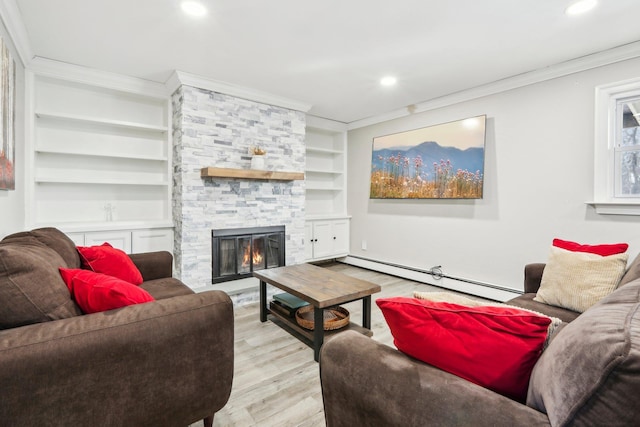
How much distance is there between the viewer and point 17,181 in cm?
260

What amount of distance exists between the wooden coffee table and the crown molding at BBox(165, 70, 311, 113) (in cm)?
209

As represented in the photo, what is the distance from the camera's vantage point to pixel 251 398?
6.00 feet

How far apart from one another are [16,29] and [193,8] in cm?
136

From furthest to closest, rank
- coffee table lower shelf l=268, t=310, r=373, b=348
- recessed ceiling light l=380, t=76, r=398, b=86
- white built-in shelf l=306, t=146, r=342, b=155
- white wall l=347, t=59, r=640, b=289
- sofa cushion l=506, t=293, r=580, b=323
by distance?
white built-in shelf l=306, t=146, r=342, b=155
recessed ceiling light l=380, t=76, r=398, b=86
white wall l=347, t=59, r=640, b=289
coffee table lower shelf l=268, t=310, r=373, b=348
sofa cushion l=506, t=293, r=580, b=323

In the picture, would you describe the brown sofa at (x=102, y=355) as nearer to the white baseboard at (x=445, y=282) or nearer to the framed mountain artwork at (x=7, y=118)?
the framed mountain artwork at (x=7, y=118)

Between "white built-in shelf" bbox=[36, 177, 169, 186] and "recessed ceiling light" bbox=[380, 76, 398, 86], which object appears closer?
"white built-in shelf" bbox=[36, 177, 169, 186]

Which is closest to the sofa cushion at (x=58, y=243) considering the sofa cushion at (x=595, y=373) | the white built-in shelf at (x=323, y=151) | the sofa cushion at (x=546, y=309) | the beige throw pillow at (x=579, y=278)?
the sofa cushion at (x=595, y=373)

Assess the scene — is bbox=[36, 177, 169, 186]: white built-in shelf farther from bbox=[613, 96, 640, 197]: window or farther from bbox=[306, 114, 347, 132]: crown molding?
bbox=[613, 96, 640, 197]: window

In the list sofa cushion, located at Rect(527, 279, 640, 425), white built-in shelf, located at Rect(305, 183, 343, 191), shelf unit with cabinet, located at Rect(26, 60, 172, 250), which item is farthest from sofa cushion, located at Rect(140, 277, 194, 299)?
white built-in shelf, located at Rect(305, 183, 343, 191)

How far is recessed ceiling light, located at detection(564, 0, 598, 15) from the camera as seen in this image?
206 cm

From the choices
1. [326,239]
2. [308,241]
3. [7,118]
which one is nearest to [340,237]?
[326,239]

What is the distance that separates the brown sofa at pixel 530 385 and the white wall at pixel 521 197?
102 inches

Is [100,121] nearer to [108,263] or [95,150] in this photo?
[95,150]

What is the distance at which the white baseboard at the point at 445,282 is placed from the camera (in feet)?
11.3
